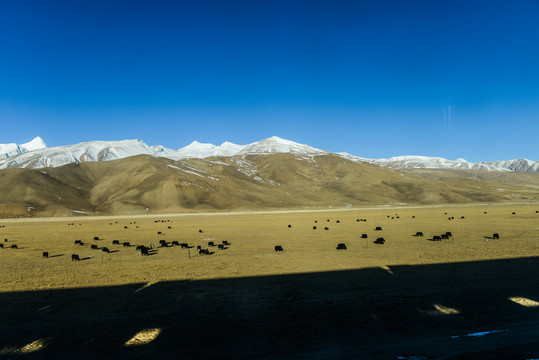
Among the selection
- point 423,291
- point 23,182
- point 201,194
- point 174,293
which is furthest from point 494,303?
point 23,182

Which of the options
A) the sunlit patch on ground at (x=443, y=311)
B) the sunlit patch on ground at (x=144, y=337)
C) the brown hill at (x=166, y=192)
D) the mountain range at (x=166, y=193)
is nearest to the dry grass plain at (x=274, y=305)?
the sunlit patch on ground at (x=443, y=311)

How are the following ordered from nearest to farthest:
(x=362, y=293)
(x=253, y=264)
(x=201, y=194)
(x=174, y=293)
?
(x=362, y=293) < (x=174, y=293) < (x=253, y=264) < (x=201, y=194)

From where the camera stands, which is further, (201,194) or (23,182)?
(201,194)

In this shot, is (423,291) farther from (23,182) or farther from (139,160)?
(139,160)

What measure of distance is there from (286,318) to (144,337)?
420 cm

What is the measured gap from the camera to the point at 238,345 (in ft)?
29.9

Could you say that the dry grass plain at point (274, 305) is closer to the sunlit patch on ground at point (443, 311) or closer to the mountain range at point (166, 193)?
the sunlit patch on ground at point (443, 311)

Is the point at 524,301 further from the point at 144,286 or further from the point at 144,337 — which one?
the point at 144,286

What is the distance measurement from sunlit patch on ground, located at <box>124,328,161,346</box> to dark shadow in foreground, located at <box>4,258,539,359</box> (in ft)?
0.61

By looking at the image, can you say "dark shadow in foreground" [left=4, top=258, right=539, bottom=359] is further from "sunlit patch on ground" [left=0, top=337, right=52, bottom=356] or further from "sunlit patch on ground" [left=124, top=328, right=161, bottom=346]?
"sunlit patch on ground" [left=124, top=328, right=161, bottom=346]

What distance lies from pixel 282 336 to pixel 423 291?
7098 millimetres

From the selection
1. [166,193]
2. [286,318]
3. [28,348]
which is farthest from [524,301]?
[166,193]

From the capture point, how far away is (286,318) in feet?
36.4

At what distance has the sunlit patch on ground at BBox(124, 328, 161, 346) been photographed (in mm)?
9395
